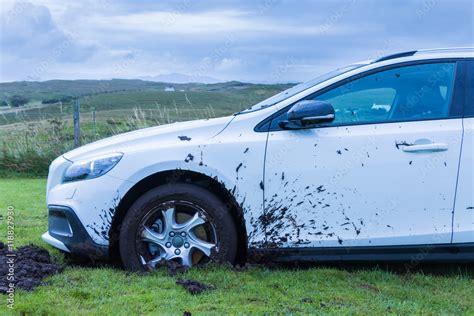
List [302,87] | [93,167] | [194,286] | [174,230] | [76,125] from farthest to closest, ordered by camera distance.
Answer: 1. [76,125]
2. [302,87]
3. [93,167]
4. [174,230]
5. [194,286]

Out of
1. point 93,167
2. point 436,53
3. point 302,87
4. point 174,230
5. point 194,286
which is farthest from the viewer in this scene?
point 302,87

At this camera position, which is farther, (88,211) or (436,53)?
(436,53)

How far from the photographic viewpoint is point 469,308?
4.08 metres

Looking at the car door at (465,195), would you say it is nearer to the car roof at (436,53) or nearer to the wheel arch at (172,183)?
the car roof at (436,53)

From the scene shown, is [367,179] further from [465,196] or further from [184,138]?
[184,138]

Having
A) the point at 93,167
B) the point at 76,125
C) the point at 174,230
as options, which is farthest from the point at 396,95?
the point at 76,125

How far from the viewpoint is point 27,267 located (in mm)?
4605

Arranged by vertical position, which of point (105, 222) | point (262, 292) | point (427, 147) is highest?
point (427, 147)

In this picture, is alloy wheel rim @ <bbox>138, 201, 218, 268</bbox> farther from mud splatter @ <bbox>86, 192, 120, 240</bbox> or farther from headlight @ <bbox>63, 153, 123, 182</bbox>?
headlight @ <bbox>63, 153, 123, 182</bbox>

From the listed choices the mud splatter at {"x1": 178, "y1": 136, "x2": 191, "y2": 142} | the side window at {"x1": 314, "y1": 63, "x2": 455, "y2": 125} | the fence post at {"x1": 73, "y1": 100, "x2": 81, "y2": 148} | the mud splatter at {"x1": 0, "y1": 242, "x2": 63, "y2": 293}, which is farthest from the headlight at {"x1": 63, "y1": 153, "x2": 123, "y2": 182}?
the fence post at {"x1": 73, "y1": 100, "x2": 81, "y2": 148}

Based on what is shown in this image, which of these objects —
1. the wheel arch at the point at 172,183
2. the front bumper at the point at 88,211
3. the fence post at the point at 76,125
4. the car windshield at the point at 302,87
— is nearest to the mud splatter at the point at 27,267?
the front bumper at the point at 88,211

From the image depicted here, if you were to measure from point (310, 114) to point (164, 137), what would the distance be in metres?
1.13

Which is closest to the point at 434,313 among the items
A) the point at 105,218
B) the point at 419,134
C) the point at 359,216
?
the point at 359,216

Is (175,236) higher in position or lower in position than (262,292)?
higher
